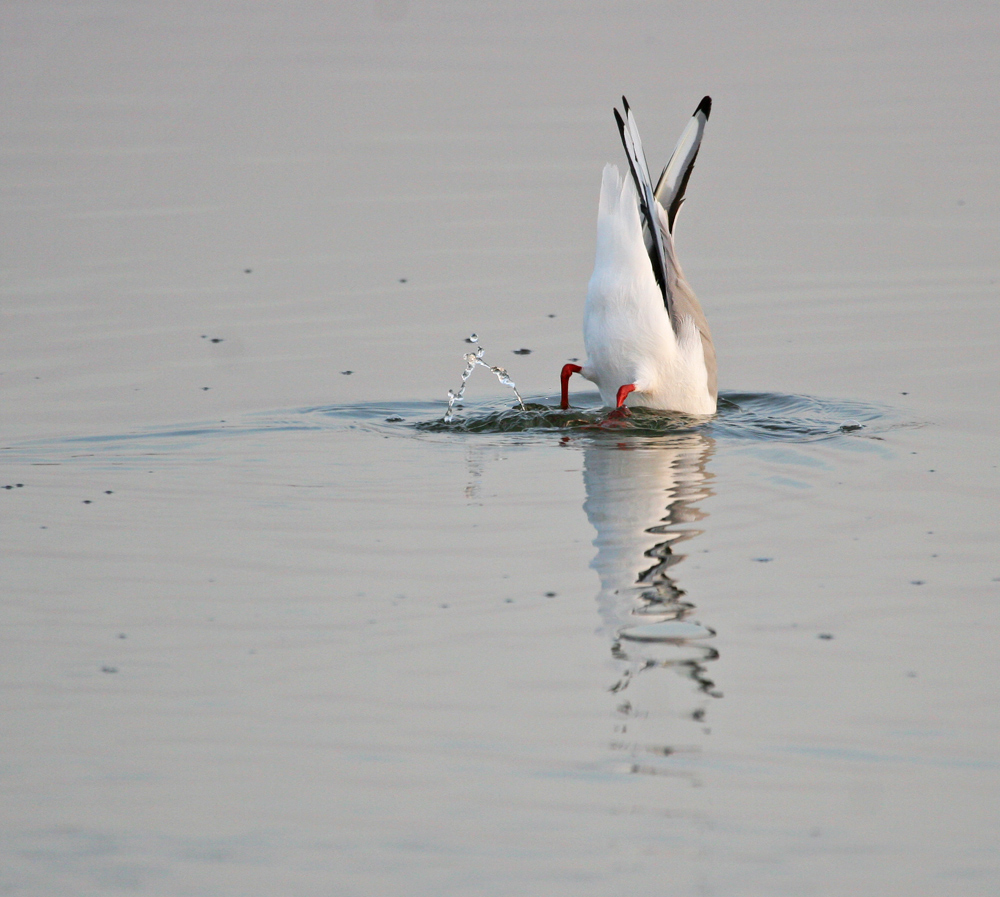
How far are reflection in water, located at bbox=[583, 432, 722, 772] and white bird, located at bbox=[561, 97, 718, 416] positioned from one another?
0.42 metres

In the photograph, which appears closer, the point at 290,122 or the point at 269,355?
the point at 269,355

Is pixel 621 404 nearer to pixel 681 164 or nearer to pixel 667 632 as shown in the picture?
pixel 681 164

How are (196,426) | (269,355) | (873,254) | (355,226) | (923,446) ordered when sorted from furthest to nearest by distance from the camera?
(355,226) < (873,254) < (269,355) < (196,426) < (923,446)

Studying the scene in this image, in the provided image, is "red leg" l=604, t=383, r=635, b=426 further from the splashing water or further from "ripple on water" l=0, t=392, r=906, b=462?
the splashing water

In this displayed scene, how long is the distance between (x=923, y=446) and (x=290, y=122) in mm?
11203

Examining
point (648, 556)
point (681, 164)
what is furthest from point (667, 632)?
point (681, 164)

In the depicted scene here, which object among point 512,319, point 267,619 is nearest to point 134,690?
point 267,619

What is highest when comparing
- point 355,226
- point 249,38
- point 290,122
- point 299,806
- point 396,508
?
point 249,38

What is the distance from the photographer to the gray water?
437 cm

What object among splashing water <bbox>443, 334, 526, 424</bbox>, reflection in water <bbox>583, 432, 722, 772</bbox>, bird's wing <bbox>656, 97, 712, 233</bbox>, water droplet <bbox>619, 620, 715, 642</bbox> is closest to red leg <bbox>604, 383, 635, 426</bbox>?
reflection in water <bbox>583, 432, 722, 772</bbox>

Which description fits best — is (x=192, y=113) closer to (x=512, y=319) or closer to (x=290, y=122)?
(x=290, y=122)

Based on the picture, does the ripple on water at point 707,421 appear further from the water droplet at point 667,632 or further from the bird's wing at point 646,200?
the water droplet at point 667,632

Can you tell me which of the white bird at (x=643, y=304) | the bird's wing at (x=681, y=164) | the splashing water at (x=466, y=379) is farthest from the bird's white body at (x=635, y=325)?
the splashing water at (x=466, y=379)

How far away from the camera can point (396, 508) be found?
24.3ft
